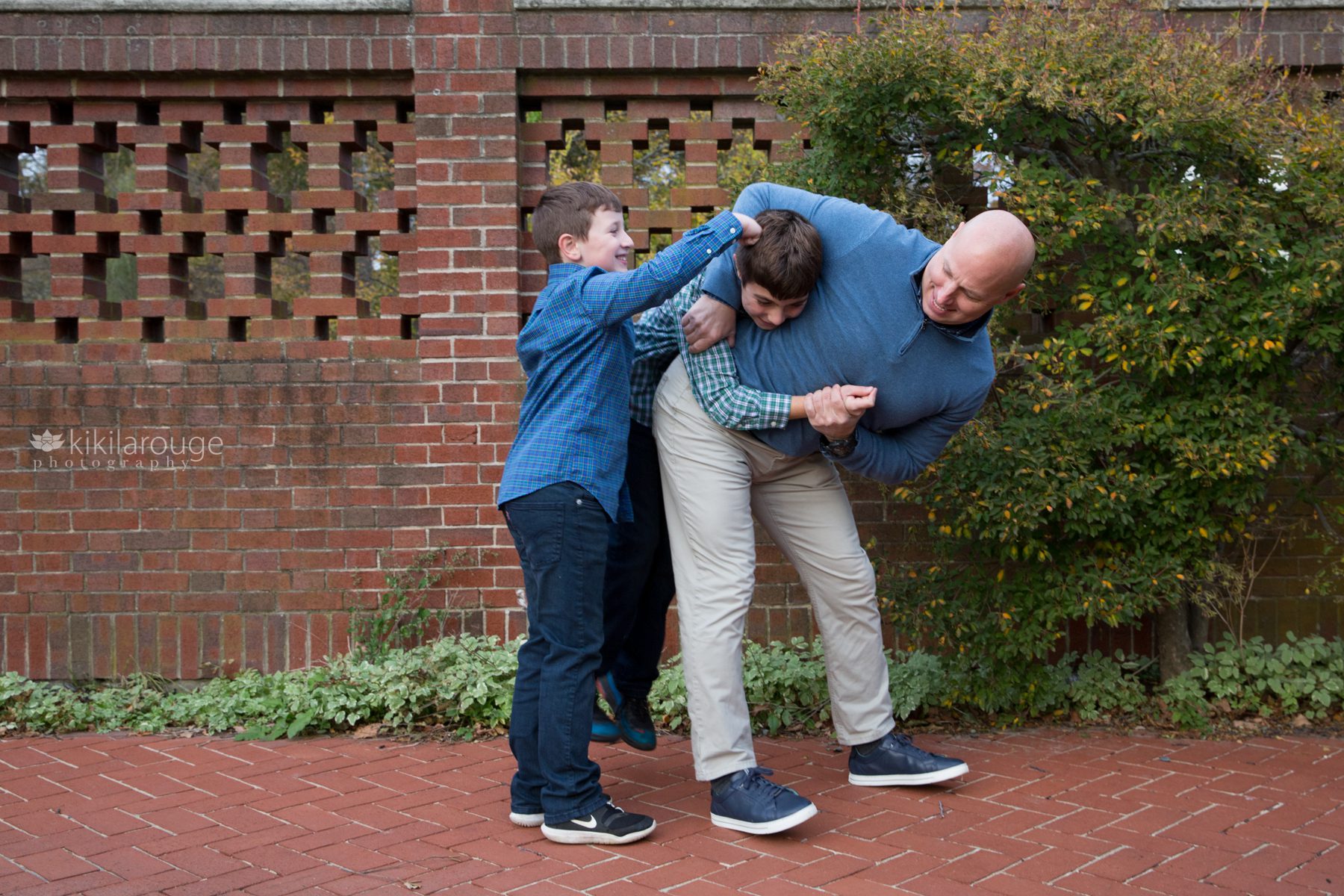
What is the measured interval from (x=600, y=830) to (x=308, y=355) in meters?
2.72

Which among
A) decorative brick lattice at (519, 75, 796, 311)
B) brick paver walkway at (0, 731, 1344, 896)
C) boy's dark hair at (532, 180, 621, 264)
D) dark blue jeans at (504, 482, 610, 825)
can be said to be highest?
decorative brick lattice at (519, 75, 796, 311)

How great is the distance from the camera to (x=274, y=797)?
3717 mm

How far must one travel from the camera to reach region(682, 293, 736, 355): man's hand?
3.40 metres

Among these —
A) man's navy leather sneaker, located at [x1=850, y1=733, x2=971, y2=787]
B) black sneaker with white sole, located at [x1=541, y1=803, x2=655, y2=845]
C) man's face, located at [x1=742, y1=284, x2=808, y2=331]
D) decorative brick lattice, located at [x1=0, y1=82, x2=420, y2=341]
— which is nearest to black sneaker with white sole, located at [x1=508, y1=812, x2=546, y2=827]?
black sneaker with white sole, located at [x1=541, y1=803, x2=655, y2=845]

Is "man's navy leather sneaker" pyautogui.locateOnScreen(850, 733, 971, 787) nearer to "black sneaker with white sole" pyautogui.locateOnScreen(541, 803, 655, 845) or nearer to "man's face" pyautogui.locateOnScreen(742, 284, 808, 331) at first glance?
"black sneaker with white sole" pyautogui.locateOnScreen(541, 803, 655, 845)

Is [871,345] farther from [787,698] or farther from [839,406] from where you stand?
[787,698]

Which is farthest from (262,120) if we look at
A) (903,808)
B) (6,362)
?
(903,808)

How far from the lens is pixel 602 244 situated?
3.38 metres

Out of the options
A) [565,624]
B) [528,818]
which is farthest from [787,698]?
[565,624]

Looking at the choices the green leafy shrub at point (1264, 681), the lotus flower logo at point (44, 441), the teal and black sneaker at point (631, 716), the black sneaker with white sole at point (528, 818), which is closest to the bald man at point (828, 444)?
the black sneaker with white sole at point (528, 818)

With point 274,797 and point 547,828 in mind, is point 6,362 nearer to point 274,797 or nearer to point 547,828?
point 274,797

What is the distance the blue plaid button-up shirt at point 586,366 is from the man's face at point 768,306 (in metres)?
0.22

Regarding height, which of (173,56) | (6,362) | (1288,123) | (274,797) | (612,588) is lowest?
(274,797)

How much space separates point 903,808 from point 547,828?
111 centimetres
